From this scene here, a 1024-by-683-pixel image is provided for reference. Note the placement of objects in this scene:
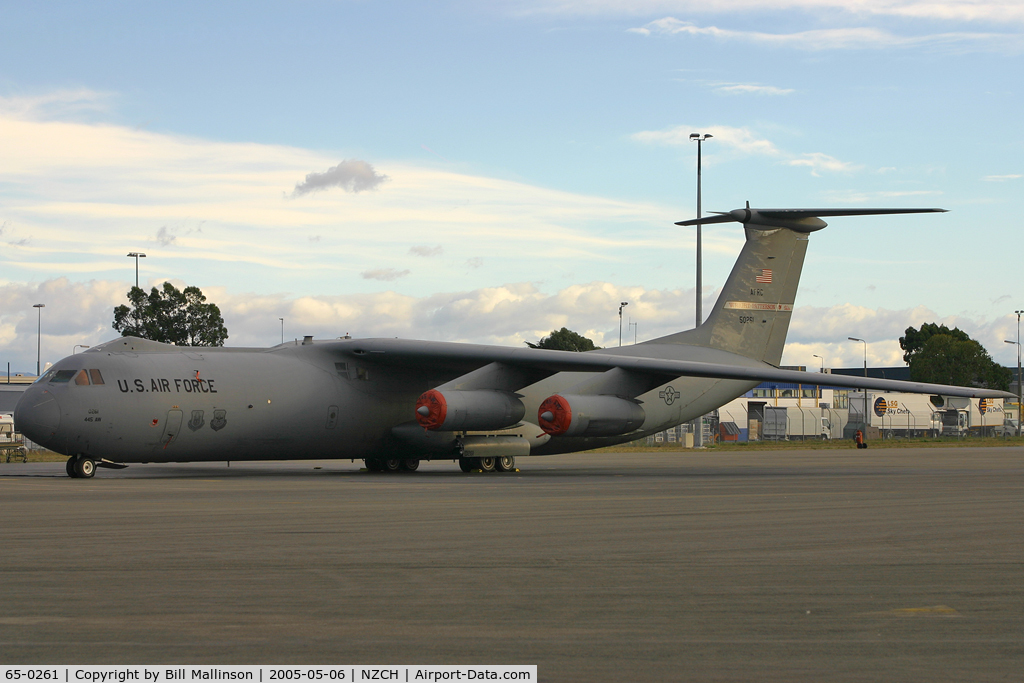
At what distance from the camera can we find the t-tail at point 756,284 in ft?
102

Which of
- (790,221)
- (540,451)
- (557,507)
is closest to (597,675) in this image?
Answer: (557,507)

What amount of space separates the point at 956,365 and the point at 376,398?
103284 mm

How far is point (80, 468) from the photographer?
75.2 ft

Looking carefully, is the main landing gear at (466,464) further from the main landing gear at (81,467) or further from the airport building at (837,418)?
the airport building at (837,418)

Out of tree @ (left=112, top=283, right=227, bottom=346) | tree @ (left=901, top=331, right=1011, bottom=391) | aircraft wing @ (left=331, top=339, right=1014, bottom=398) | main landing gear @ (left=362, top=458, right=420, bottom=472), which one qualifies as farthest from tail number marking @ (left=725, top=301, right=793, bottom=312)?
tree @ (left=901, top=331, right=1011, bottom=391)

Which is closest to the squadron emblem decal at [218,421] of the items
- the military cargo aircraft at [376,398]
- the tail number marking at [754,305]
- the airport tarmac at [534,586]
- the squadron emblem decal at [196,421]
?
the military cargo aircraft at [376,398]

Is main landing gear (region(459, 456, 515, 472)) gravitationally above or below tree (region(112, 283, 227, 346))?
below

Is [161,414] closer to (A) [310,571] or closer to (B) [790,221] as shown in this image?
(A) [310,571]

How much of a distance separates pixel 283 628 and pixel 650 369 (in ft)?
65.7

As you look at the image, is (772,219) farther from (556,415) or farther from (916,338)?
(916,338)

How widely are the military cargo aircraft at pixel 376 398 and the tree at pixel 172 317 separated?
51.1 meters

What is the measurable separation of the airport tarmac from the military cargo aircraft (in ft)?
25.0

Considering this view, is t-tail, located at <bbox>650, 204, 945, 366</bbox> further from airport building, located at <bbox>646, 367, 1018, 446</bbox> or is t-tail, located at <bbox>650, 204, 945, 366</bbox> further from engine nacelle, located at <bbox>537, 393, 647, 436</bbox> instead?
airport building, located at <bbox>646, 367, 1018, 446</bbox>

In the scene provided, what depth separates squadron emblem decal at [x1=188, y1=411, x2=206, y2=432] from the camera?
2364 cm
